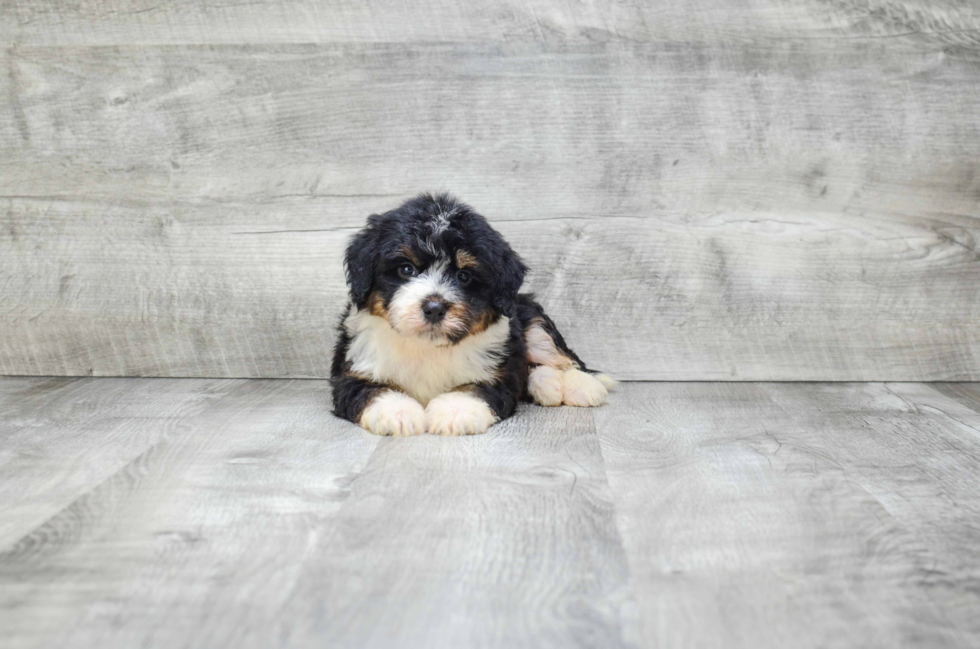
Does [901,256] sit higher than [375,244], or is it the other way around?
[375,244]

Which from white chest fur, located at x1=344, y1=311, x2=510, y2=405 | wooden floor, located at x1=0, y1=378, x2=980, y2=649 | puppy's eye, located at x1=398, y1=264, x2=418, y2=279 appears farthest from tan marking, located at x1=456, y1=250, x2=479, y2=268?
wooden floor, located at x1=0, y1=378, x2=980, y2=649

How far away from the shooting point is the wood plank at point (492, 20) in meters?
3.59

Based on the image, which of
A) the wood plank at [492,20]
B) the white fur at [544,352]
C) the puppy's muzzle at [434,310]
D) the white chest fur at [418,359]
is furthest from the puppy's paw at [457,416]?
the wood plank at [492,20]

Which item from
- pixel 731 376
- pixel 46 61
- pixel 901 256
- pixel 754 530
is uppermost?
pixel 46 61

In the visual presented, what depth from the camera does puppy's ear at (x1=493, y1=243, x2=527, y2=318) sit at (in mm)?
2893

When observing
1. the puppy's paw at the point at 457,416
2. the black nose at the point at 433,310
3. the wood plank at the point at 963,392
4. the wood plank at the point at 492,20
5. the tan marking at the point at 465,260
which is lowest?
the wood plank at the point at 963,392

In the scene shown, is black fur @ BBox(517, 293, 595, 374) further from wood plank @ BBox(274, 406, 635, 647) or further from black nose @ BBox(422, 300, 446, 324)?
wood plank @ BBox(274, 406, 635, 647)

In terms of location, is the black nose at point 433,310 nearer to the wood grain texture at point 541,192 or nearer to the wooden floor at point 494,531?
the wooden floor at point 494,531

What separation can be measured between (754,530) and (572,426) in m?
1.03

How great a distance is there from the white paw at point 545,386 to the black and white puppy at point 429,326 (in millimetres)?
121

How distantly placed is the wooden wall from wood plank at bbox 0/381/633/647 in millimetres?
1291

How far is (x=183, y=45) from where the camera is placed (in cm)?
364

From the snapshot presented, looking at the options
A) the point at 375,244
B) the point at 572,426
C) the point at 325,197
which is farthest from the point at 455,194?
the point at 572,426

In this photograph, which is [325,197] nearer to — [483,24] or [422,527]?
[483,24]
